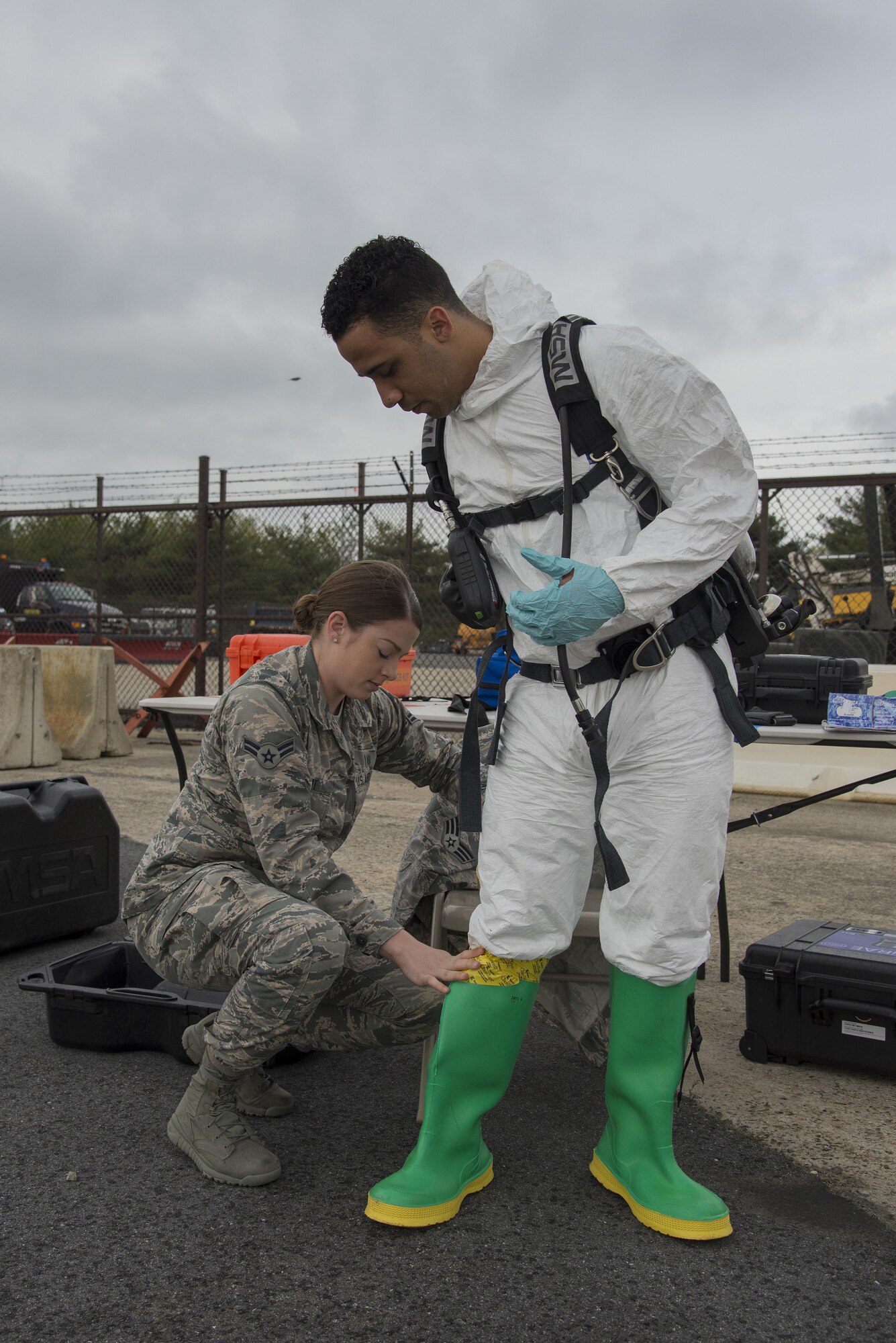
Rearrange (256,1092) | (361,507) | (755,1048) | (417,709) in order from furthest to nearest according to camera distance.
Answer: (361,507) → (417,709) → (755,1048) → (256,1092)

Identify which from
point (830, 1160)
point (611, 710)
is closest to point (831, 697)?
point (830, 1160)

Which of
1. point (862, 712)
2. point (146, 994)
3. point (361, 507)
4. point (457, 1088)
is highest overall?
point (361, 507)

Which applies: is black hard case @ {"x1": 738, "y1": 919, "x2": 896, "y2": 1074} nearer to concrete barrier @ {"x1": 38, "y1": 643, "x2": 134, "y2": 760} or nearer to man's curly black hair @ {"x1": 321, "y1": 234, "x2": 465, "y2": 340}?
man's curly black hair @ {"x1": 321, "y1": 234, "x2": 465, "y2": 340}

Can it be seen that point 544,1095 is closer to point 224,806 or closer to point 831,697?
point 224,806

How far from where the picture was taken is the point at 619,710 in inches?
74.5

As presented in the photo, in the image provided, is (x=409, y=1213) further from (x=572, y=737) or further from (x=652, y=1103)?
(x=572, y=737)

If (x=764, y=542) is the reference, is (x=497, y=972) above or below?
below

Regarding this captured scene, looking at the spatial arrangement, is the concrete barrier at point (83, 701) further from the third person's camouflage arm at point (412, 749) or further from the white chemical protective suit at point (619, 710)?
the white chemical protective suit at point (619, 710)

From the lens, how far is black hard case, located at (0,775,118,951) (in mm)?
3561

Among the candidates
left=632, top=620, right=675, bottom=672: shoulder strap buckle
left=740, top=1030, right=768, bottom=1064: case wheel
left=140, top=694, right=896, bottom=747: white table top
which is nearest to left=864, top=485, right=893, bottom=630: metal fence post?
left=140, top=694, right=896, bottom=747: white table top

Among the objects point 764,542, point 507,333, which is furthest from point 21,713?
point 507,333

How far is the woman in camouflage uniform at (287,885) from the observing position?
2.12 meters

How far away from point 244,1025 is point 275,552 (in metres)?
8.87

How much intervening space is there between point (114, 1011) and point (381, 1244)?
3.79 ft
